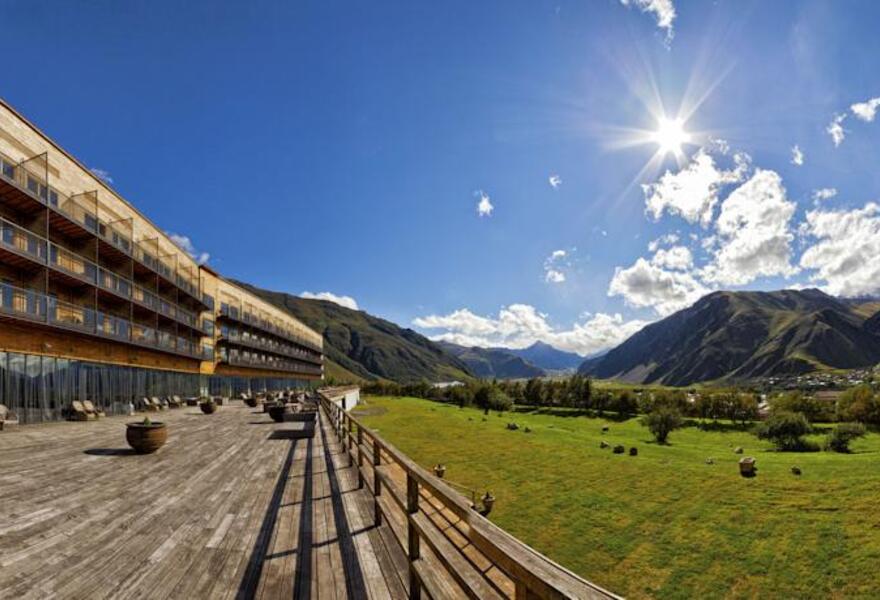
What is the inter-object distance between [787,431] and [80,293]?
79.8 metres

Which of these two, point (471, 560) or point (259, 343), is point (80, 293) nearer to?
point (471, 560)

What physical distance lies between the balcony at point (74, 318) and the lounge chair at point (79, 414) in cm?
432

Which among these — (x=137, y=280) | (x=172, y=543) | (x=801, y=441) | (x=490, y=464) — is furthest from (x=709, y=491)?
(x=137, y=280)

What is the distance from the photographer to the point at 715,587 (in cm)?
2006

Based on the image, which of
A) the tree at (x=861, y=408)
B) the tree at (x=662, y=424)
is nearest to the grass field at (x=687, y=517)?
the tree at (x=662, y=424)

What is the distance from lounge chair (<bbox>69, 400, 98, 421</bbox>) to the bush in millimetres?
73643

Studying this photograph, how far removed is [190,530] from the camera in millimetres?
6332

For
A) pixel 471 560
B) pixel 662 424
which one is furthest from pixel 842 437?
pixel 471 560

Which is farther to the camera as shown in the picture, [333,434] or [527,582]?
[333,434]

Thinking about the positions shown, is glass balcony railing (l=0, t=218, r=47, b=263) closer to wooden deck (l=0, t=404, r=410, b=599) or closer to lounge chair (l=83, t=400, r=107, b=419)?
lounge chair (l=83, t=400, r=107, b=419)

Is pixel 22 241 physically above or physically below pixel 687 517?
above

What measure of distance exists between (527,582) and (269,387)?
7104 cm

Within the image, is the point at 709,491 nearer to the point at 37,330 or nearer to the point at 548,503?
the point at 548,503

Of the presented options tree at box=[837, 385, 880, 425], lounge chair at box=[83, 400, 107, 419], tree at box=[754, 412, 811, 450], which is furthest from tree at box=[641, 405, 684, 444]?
lounge chair at box=[83, 400, 107, 419]
